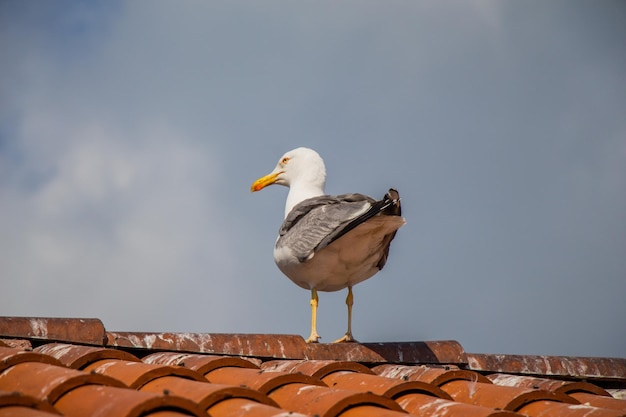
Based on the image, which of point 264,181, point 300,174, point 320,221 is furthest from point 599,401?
point 264,181

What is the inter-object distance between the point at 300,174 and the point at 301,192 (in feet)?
0.83

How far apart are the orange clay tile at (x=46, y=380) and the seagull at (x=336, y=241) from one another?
9.67 ft

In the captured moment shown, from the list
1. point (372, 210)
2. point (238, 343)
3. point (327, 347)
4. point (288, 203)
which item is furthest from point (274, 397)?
point (288, 203)

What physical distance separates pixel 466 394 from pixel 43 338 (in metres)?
2.22

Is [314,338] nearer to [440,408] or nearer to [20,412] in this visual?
[440,408]

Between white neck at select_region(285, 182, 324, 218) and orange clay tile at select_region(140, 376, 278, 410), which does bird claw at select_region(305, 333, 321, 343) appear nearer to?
white neck at select_region(285, 182, 324, 218)

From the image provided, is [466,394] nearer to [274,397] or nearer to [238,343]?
[274,397]

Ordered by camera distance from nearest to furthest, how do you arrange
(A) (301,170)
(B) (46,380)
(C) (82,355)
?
(B) (46,380), (C) (82,355), (A) (301,170)

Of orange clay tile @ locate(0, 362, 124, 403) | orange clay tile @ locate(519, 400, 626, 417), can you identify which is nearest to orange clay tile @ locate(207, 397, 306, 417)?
orange clay tile @ locate(0, 362, 124, 403)

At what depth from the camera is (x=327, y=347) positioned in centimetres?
546

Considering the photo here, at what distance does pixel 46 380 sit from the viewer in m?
3.09

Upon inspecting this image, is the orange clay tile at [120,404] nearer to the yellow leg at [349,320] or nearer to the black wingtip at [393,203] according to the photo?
the black wingtip at [393,203]

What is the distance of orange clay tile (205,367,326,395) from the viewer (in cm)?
356

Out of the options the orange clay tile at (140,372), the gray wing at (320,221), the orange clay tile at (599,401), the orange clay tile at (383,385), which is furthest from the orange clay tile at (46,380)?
the gray wing at (320,221)
